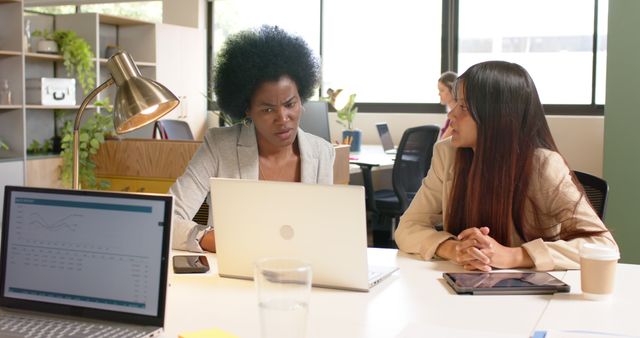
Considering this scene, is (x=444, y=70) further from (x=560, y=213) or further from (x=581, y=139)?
(x=560, y=213)

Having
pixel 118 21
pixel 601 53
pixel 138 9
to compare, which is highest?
pixel 138 9

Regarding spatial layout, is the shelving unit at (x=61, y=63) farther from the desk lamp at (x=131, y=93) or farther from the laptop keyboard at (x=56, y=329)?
the laptop keyboard at (x=56, y=329)

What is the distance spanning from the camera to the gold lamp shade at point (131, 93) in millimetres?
1563

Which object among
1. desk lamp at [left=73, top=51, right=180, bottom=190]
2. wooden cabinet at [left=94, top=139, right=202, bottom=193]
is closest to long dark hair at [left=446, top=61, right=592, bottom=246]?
desk lamp at [left=73, top=51, right=180, bottom=190]

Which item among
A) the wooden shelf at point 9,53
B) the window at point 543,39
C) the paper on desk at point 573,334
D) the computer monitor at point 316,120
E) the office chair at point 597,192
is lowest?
the paper on desk at point 573,334

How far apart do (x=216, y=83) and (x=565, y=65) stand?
427 centimetres

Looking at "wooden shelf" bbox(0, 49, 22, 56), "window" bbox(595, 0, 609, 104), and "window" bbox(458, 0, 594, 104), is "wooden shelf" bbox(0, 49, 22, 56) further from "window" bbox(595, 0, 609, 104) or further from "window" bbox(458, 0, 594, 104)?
"window" bbox(595, 0, 609, 104)

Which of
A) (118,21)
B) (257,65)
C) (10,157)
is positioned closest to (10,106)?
(10,157)

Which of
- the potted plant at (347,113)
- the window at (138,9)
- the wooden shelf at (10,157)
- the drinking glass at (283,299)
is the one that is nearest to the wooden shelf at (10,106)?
the wooden shelf at (10,157)

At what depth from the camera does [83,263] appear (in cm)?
136

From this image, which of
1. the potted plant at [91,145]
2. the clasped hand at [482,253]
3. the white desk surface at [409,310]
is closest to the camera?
the white desk surface at [409,310]

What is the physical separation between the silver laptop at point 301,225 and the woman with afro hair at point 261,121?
0.61 m

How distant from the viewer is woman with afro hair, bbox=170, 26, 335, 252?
238cm

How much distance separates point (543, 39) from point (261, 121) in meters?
4.37
